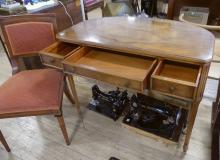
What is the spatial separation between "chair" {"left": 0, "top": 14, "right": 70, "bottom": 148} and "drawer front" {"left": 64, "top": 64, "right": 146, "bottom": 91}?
0.24 m

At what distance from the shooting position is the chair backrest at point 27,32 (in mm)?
1451

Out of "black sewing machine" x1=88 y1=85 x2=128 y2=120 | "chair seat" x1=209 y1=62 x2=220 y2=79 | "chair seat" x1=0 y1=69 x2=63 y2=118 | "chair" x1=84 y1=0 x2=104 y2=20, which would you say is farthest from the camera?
"chair" x1=84 y1=0 x2=104 y2=20

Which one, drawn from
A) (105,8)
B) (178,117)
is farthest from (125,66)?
(105,8)

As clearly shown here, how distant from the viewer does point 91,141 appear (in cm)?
149

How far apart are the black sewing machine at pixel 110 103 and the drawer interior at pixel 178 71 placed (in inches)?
25.0

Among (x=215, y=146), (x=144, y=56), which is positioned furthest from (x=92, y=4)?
(x=215, y=146)

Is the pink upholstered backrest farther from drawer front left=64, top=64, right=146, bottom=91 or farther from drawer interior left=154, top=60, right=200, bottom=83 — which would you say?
drawer interior left=154, top=60, right=200, bottom=83

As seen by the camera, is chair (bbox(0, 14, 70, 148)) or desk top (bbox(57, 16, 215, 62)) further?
chair (bbox(0, 14, 70, 148))

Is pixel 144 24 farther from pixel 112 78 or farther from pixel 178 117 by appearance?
pixel 178 117

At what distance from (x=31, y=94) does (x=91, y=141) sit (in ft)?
1.86

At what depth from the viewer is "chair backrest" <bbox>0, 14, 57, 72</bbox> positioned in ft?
4.76

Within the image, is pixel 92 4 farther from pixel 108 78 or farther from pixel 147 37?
pixel 108 78

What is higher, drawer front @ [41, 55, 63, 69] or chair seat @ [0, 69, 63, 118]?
drawer front @ [41, 55, 63, 69]

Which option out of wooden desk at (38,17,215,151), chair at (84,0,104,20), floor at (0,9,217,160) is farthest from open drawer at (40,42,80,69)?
chair at (84,0,104,20)
